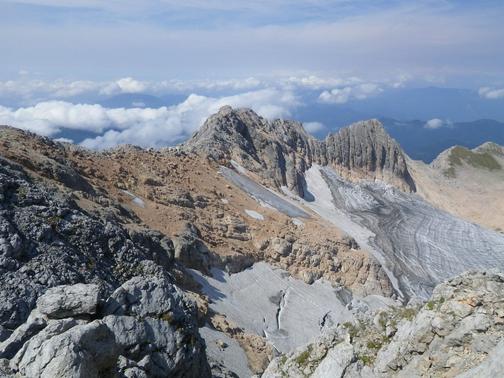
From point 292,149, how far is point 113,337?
81.3 metres

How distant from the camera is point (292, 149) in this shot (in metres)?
96.8

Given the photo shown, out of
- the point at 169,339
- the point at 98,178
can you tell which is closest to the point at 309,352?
the point at 169,339

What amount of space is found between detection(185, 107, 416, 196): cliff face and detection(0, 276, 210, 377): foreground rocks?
176ft

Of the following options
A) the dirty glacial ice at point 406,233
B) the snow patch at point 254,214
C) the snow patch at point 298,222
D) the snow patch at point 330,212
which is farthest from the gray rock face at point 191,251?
the dirty glacial ice at point 406,233

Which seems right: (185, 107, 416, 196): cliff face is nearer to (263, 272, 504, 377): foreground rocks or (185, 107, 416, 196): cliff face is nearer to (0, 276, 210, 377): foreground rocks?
(0, 276, 210, 377): foreground rocks

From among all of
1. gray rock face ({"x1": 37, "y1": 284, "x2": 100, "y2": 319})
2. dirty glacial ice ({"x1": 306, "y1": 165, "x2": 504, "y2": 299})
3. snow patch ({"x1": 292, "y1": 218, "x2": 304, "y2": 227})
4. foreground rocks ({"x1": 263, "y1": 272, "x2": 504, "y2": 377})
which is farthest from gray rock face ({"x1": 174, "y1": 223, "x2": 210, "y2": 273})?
gray rock face ({"x1": 37, "y1": 284, "x2": 100, "y2": 319})

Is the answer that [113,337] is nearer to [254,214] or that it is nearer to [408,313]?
[408,313]

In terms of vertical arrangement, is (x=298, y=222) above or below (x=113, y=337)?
below

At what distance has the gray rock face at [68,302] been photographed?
1730cm

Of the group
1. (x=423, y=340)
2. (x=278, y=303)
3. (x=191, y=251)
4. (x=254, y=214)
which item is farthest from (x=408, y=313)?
(x=254, y=214)

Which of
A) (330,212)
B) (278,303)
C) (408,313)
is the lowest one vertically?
(330,212)

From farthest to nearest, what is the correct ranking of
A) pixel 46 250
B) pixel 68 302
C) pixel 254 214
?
pixel 254 214
pixel 46 250
pixel 68 302

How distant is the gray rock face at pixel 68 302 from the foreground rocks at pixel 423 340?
8034mm

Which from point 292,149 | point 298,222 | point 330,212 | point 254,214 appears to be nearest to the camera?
point 254,214
